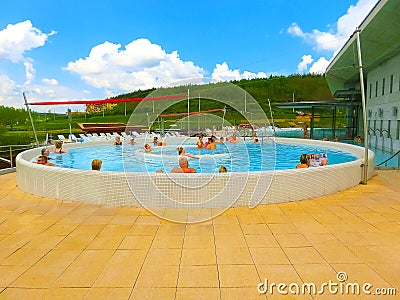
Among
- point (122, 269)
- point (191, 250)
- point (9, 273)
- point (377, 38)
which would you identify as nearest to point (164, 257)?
point (191, 250)

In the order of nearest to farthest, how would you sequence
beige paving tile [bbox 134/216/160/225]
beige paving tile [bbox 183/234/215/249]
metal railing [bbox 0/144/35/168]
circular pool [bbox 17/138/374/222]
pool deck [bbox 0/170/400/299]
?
1. pool deck [bbox 0/170/400/299]
2. beige paving tile [bbox 183/234/215/249]
3. beige paving tile [bbox 134/216/160/225]
4. circular pool [bbox 17/138/374/222]
5. metal railing [bbox 0/144/35/168]

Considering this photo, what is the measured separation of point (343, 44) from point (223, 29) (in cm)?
668

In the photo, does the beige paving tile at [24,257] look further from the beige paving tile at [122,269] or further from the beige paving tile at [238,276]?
the beige paving tile at [238,276]

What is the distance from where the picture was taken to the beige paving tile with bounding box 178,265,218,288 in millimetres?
2375

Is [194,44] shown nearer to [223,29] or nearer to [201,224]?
[223,29]

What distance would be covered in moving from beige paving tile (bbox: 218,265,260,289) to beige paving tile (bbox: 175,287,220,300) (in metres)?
0.12

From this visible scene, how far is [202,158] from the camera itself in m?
9.95

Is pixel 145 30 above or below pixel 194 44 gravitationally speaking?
above

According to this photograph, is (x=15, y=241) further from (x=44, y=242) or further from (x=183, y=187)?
(x=183, y=187)

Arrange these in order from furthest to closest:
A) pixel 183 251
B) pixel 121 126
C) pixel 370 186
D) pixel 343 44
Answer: pixel 121 126
pixel 343 44
pixel 370 186
pixel 183 251

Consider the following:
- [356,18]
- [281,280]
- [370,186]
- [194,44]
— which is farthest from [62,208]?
[356,18]

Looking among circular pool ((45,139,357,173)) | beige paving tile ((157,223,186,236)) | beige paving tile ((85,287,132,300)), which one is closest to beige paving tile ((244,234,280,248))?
beige paving tile ((157,223,186,236))

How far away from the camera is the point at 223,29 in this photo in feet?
51.1

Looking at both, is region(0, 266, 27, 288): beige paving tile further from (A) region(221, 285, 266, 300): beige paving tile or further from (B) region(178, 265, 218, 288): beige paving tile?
(A) region(221, 285, 266, 300): beige paving tile
